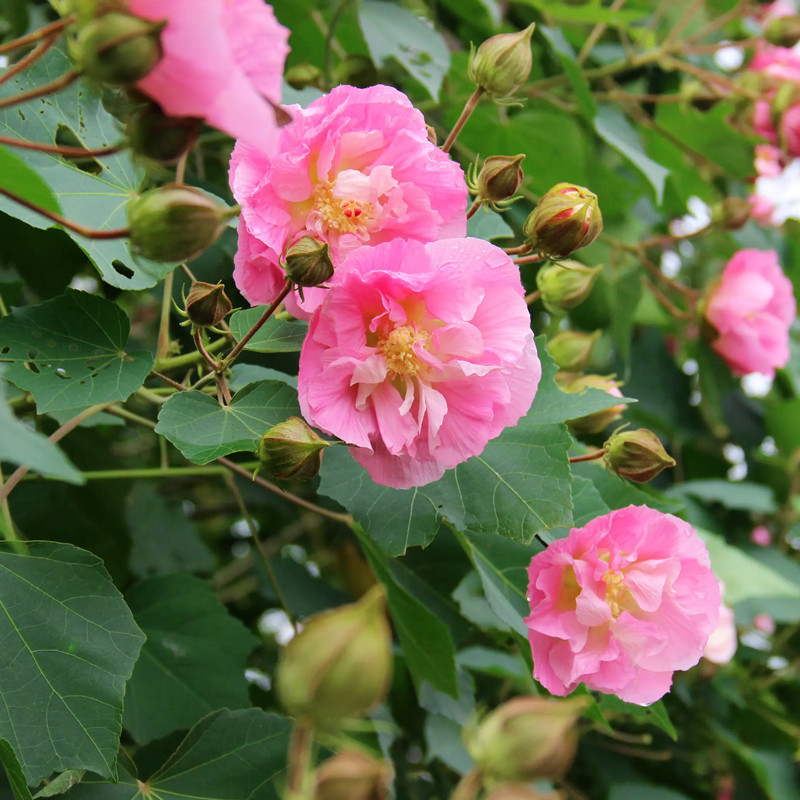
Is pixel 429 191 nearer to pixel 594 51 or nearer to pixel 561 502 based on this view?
pixel 561 502

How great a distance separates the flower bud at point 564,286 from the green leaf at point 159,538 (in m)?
0.91

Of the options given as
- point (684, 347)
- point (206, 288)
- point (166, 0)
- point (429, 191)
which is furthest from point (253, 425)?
point (684, 347)

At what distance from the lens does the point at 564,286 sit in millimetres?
1163

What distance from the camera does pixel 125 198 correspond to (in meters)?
1.01

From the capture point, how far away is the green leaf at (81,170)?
0.93 meters

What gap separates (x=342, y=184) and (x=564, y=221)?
0.24 meters

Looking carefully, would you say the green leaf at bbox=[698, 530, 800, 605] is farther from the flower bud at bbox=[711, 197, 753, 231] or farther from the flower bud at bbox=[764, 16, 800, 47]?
the flower bud at bbox=[764, 16, 800, 47]

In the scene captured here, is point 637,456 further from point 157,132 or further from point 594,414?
point 157,132

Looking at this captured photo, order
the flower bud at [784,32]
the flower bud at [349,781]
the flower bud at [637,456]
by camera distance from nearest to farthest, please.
→ the flower bud at [349,781], the flower bud at [637,456], the flower bud at [784,32]

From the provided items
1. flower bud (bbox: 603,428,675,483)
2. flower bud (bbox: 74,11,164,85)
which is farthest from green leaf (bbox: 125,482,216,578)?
flower bud (bbox: 74,11,164,85)

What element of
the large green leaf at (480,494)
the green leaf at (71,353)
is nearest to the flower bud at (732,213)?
the large green leaf at (480,494)

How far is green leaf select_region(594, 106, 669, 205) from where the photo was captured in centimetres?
147

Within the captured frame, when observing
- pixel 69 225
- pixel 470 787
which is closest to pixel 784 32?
pixel 69 225

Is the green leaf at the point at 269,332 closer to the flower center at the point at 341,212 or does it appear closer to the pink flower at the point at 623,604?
the flower center at the point at 341,212
